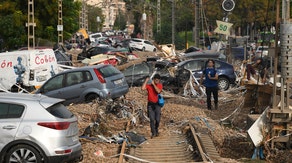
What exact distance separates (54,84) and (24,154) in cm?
1083

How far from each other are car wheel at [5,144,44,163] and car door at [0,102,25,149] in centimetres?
18

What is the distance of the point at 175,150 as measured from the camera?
13789 millimetres

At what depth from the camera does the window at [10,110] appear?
1095 centimetres

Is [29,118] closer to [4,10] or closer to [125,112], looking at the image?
[125,112]

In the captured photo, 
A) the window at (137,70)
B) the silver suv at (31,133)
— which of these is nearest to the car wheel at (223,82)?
the window at (137,70)

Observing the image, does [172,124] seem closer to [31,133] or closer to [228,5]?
[31,133]

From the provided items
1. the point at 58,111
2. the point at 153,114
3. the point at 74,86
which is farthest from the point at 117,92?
the point at 58,111

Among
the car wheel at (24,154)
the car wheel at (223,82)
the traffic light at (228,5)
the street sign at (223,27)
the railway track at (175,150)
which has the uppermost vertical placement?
the traffic light at (228,5)

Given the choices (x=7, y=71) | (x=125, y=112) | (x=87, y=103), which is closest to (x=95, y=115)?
(x=125, y=112)

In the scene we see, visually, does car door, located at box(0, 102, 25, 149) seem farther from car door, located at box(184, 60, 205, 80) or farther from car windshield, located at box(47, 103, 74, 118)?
car door, located at box(184, 60, 205, 80)

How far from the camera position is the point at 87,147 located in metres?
13.3

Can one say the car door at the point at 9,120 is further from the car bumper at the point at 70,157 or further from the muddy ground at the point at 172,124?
the muddy ground at the point at 172,124

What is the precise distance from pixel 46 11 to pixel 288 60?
41.7 metres

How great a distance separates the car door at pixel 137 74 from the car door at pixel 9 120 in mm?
17015
